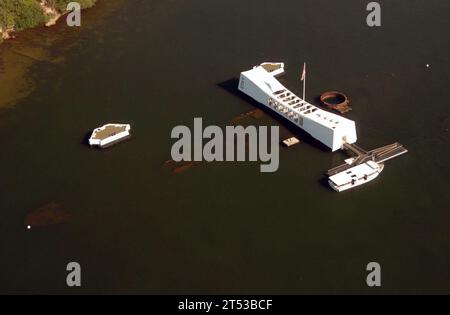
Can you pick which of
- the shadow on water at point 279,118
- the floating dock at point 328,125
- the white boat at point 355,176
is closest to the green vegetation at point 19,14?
the shadow on water at point 279,118

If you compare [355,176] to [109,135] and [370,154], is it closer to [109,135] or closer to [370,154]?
[370,154]

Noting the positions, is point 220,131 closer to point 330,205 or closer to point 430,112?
point 330,205

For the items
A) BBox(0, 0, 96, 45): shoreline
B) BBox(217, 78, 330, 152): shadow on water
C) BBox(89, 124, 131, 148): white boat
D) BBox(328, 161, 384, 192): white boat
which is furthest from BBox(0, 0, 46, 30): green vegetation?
BBox(328, 161, 384, 192): white boat

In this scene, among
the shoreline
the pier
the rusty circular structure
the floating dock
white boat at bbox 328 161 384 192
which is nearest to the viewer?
white boat at bbox 328 161 384 192

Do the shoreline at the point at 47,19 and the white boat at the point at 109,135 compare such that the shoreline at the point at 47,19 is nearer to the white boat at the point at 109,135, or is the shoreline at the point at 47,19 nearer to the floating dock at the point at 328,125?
the white boat at the point at 109,135

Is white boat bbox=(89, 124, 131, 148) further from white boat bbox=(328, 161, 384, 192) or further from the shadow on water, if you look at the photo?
white boat bbox=(328, 161, 384, 192)

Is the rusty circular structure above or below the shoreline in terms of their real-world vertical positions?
below
